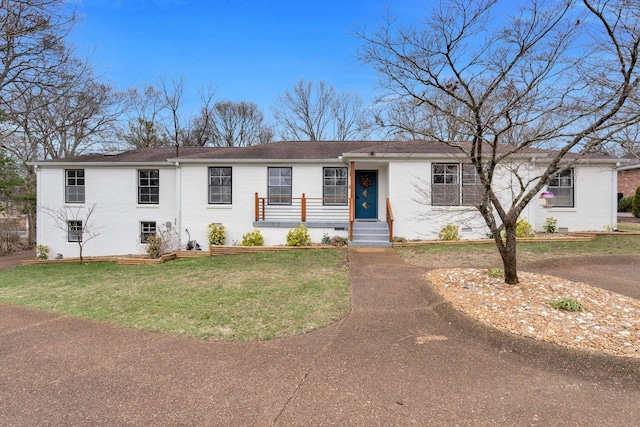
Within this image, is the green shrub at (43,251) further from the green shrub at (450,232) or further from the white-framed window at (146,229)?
the green shrub at (450,232)

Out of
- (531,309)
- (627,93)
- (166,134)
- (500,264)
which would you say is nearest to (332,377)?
(531,309)

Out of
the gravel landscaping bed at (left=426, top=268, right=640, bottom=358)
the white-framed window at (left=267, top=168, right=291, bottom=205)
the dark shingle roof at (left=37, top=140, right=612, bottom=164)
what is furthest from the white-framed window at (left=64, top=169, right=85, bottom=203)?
the gravel landscaping bed at (left=426, top=268, right=640, bottom=358)

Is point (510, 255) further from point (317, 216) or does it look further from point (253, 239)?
point (253, 239)

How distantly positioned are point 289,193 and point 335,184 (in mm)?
1903

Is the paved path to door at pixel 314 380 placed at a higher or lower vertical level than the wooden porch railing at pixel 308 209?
lower

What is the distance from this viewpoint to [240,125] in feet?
100

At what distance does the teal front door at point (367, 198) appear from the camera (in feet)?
40.0

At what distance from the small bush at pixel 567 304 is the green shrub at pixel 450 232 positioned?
6212mm

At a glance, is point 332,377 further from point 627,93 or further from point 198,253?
point 198,253

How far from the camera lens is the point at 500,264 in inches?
288

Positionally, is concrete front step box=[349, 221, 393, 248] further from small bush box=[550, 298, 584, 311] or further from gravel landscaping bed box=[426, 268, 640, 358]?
small bush box=[550, 298, 584, 311]

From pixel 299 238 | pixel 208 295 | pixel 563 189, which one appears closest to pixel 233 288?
pixel 208 295

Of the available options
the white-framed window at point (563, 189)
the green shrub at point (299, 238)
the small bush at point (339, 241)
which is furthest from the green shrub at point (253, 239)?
the white-framed window at point (563, 189)

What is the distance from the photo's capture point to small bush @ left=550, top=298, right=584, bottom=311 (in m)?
4.25
